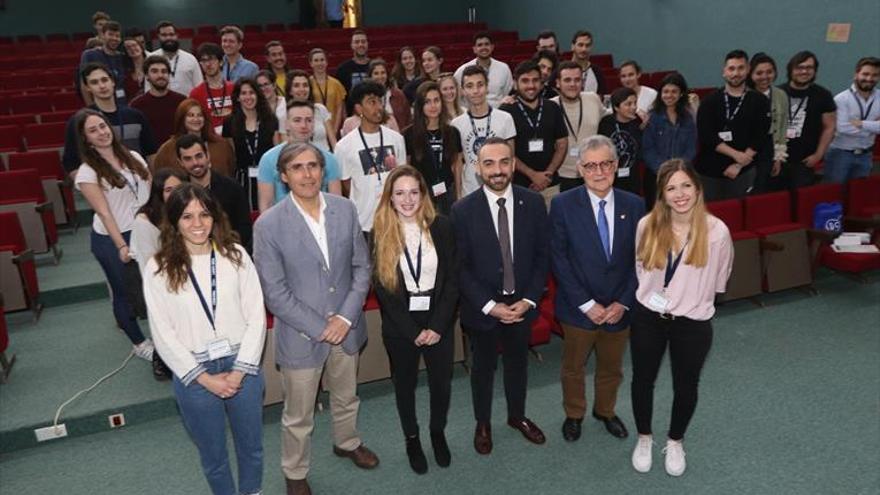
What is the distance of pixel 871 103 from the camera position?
504 cm

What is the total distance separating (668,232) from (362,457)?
1718mm

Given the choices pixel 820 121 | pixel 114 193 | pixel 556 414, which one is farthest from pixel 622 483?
pixel 820 121

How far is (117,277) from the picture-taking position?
362 centimetres

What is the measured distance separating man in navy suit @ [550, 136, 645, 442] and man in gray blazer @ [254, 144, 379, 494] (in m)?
0.89

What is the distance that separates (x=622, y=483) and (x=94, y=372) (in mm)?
2992

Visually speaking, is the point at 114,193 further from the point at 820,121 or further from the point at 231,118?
the point at 820,121

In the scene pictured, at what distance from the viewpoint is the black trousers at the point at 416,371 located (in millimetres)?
2844

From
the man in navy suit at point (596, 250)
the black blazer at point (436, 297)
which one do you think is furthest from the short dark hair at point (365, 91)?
the man in navy suit at point (596, 250)

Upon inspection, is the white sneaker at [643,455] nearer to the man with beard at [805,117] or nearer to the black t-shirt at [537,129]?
the black t-shirt at [537,129]

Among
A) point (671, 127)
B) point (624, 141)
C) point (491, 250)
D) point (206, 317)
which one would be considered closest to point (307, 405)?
point (206, 317)

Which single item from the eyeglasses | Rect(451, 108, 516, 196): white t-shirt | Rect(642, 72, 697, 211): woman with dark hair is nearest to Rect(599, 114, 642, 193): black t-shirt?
Rect(642, 72, 697, 211): woman with dark hair

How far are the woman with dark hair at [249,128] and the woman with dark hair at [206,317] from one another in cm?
184

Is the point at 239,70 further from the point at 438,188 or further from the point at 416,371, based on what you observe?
the point at 416,371

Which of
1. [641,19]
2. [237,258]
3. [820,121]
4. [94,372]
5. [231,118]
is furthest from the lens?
[641,19]
